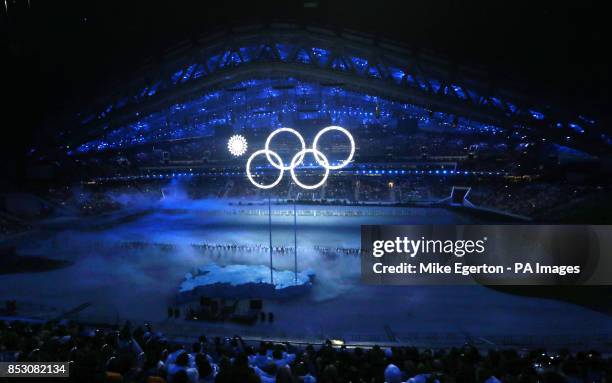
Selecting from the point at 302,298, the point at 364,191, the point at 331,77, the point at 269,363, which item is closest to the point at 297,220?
the point at 364,191

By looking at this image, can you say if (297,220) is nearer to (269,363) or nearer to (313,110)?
(313,110)

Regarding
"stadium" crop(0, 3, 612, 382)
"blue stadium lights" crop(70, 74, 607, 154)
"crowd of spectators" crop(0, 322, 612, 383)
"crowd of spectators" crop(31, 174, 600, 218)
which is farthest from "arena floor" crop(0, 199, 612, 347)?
"blue stadium lights" crop(70, 74, 607, 154)

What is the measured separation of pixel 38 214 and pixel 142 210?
9158 mm

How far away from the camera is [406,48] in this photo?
108ft

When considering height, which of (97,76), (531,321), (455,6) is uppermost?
(455,6)

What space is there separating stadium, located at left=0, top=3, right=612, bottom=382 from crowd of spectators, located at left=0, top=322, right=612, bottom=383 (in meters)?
0.06

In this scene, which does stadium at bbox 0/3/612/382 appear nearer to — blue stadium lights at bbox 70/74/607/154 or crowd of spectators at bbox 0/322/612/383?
crowd of spectators at bbox 0/322/612/383

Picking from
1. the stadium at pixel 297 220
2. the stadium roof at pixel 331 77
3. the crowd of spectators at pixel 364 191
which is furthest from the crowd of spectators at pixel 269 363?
the stadium roof at pixel 331 77

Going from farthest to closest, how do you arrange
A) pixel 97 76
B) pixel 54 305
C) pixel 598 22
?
pixel 97 76
pixel 598 22
pixel 54 305

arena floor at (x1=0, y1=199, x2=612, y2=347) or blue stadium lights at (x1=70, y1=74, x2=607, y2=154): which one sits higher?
blue stadium lights at (x1=70, y1=74, x2=607, y2=154)

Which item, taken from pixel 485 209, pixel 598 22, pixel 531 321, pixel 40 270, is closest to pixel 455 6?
pixel 598 22

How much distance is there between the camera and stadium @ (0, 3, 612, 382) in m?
10.8

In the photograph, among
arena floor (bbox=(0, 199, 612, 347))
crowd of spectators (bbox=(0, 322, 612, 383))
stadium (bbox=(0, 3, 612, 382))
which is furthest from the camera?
arena floor (bbox=(0, 199, 612, 347))

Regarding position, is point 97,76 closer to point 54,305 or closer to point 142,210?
point 142,210
